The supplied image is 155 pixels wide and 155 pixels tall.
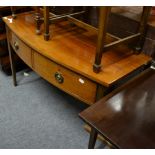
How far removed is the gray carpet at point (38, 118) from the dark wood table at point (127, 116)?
0.56 metres

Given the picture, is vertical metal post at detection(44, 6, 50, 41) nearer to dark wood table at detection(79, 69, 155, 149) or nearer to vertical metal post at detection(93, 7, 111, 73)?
vertical metal post at detection(93, 7, 111, 73)

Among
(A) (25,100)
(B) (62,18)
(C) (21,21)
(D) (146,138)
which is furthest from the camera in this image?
(A) (25,100)

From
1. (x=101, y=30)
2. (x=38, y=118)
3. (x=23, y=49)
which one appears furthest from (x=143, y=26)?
(x=38, y=118)

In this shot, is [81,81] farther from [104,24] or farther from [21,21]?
[21,21]

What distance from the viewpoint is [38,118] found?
5.18 ft

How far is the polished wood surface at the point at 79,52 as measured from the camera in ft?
3.23

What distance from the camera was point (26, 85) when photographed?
1.88m

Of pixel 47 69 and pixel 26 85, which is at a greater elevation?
pixel 47 69

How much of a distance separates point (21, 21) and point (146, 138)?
3.68ft

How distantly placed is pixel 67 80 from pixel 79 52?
0.17 m

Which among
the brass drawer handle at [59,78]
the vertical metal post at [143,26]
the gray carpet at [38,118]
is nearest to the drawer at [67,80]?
the brass drawer handle at [59,78]

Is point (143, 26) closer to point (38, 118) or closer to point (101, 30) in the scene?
point (101, 30)
